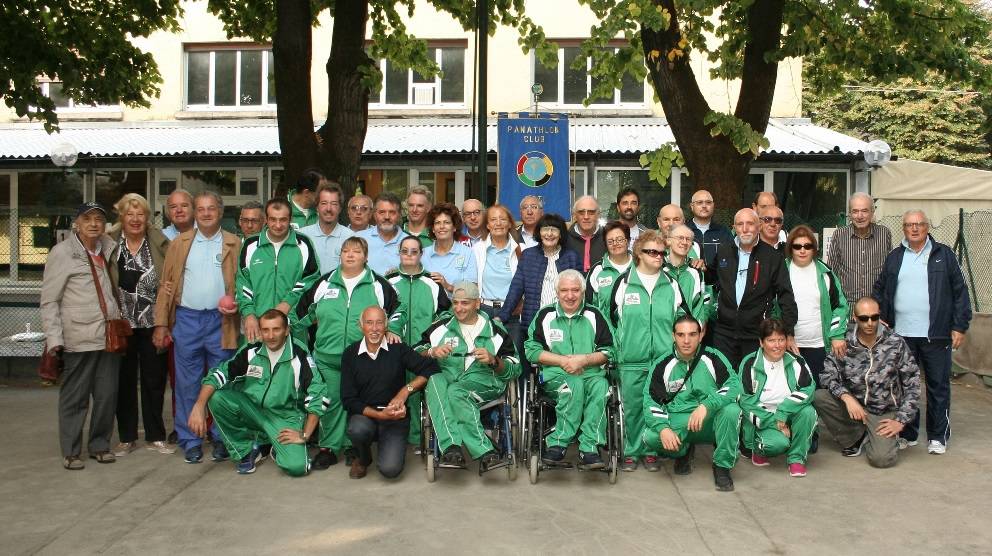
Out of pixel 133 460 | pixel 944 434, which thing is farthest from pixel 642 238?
pixel 133 460

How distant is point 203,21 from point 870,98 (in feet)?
77.8

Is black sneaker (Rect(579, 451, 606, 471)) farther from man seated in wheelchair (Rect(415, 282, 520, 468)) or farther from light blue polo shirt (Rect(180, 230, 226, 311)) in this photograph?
light blue polo shirt (Rect(180, 230, 226, 311))

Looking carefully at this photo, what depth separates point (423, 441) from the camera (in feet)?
23.1

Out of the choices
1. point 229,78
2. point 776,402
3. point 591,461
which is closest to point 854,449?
point 776,402

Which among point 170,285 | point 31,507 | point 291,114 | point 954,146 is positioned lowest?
point 31,507

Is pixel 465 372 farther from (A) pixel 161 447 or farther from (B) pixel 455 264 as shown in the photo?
(A) pixel 161 447

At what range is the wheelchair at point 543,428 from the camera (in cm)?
657

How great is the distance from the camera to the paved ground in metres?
5.32

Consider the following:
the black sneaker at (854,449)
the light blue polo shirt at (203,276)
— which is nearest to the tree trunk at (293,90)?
the light blue polo shirt at (203,276)

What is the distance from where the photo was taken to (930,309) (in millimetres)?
7516

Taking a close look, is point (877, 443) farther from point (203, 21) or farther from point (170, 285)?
point (203, 21)

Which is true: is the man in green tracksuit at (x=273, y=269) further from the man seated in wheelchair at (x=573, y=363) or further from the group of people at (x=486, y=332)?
the man seated in wheelchair at (x=573, y=363)

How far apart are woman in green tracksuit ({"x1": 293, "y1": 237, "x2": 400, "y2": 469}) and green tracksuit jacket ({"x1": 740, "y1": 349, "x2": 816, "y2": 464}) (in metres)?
2.50

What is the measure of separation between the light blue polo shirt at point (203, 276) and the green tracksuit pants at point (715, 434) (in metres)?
3.21
